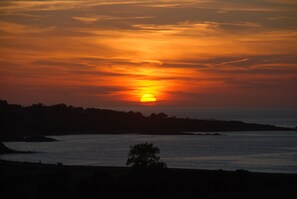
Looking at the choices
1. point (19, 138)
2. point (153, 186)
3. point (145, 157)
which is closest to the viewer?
point (153, 186)

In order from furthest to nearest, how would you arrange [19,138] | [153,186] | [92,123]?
1. [92,123]
2. [19,138]
3. [153,186]

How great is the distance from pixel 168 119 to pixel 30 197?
11745 centimetres

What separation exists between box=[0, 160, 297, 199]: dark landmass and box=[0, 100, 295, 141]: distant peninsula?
292 feet

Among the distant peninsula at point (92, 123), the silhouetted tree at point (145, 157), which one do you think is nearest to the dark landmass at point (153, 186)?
the silhouetted tree at point (145, 157)

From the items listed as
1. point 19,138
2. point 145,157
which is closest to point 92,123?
point 19,138

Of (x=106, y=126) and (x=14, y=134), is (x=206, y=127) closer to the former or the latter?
(x=106, y=126)

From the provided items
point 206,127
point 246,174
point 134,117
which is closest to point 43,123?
point 134,117

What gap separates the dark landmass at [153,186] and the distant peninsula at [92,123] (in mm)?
89129

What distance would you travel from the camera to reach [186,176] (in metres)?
33.2

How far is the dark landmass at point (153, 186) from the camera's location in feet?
88.9

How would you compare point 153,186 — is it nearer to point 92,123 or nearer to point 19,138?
point 19,138

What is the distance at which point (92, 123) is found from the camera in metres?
137

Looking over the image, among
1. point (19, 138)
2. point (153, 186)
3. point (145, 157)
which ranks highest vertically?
point (19, 138)

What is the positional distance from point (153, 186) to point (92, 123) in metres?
107
